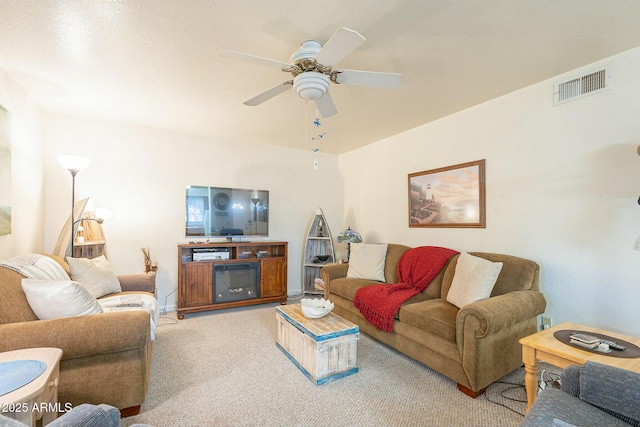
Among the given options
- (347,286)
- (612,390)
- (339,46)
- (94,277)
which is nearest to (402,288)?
(347,286)

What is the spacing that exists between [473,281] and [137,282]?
321 cm

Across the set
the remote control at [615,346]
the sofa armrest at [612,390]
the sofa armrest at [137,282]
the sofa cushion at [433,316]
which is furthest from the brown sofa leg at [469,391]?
the sofa armrest at [137,282]

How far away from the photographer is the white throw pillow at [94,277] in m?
2.52

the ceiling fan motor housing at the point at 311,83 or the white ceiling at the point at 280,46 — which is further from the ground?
the white ceiling at the point at 280,46

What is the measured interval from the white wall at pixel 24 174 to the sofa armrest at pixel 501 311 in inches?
140

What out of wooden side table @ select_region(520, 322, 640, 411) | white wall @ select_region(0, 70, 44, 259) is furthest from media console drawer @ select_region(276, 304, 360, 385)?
white wall @ select_region(0, 70, 44, 259)

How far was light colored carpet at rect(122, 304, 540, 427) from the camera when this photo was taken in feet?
5.82

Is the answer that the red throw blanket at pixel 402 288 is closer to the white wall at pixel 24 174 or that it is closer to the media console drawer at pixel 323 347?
the media console drawer at pixel 323 347

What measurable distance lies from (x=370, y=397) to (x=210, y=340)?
1.72 m

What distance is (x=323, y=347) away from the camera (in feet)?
7.06

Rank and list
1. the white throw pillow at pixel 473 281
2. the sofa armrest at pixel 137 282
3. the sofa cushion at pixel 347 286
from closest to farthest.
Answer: the white throw pillow at pixel 473 281
the sofa armrest at pixel 137 282
the sofa cushion at pixel 347 286

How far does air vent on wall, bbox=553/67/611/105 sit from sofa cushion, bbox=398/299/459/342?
195 cm

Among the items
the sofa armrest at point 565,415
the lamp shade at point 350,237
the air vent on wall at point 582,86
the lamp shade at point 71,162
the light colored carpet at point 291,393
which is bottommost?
the light colored carpet at point 291,393

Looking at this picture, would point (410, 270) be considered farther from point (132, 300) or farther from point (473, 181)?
point (132, 300)
